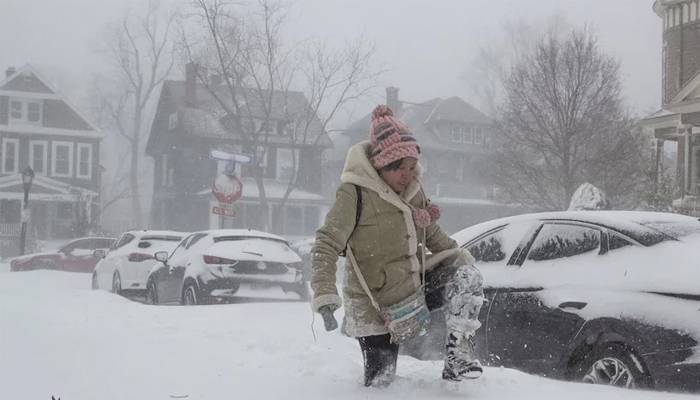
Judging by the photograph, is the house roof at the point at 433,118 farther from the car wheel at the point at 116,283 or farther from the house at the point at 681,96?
the car wheel at the point at 116,283

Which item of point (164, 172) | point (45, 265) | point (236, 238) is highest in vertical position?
point (164, 172)

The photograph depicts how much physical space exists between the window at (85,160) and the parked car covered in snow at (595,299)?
140 feet

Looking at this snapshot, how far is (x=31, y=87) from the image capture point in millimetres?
44438

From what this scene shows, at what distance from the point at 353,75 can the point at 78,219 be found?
55.5ft

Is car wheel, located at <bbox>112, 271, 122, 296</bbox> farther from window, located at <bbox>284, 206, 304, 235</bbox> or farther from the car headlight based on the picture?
window, located at <bbox>284, 206, 304, 235</bbox>

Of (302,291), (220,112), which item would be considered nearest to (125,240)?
(302,291)

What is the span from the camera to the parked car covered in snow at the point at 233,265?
1038 cm

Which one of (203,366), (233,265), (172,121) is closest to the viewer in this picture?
(203,366)

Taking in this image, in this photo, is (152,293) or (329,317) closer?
(329,317)

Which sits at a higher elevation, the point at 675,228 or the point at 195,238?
the point at 675,228

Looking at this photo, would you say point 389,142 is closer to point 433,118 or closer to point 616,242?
point 616,242

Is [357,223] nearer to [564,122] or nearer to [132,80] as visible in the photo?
[564,122]

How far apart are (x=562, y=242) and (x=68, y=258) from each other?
945 inches

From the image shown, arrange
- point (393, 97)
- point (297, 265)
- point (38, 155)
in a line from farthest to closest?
point (393, 97)
point (38, 155)
point (297, 265)
